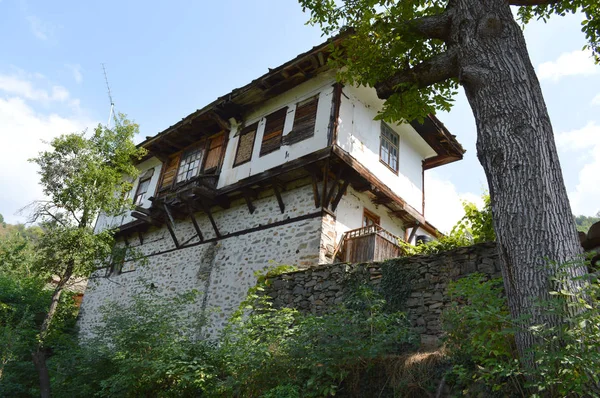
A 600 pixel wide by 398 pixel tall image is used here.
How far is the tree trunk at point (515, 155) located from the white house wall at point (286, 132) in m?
5.17

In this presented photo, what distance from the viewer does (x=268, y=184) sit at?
10.3 m

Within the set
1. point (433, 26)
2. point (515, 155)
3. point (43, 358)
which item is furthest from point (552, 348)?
point (43, 358)

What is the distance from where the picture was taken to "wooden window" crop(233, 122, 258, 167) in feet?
37.4

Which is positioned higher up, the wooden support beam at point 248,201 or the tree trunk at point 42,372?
the wooden support beam at point 248,201

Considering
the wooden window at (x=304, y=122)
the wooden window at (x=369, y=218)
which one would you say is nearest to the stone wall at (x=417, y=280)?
the wooden window at (x=369, y=218)

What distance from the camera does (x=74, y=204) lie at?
1070 centimetres

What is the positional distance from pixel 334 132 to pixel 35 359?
841 cm

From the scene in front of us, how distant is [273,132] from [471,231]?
5.37 m

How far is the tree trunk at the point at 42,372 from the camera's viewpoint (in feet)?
30.2

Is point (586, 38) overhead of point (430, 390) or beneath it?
overhead

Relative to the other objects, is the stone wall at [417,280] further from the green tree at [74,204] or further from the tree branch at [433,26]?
the green tree at [74,204]

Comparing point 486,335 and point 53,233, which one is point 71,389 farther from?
point 486,335

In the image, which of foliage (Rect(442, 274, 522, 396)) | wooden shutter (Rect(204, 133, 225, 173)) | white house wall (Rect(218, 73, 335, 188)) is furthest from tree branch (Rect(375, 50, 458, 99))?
wooden shutter (Rect(204, 133, 225, 173))

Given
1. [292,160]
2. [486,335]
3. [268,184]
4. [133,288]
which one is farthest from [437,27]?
[133,288]
